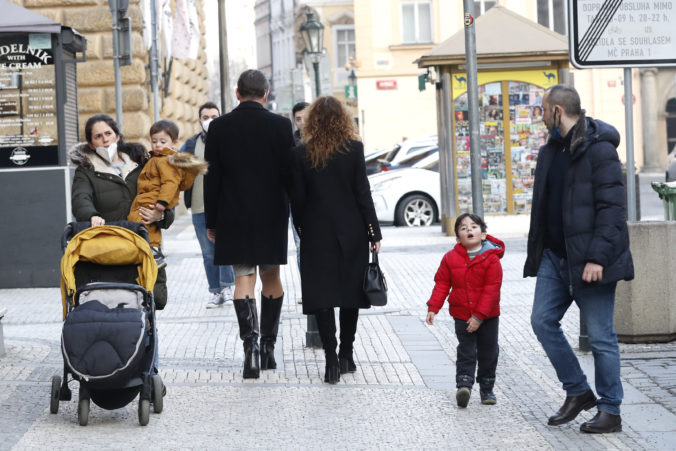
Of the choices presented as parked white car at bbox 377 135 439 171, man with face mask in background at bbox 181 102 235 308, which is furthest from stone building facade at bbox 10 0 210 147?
parked white car at bbox 377 135 439 171

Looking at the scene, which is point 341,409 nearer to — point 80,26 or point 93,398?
point 93,398

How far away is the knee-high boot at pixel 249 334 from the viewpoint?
8.18 m

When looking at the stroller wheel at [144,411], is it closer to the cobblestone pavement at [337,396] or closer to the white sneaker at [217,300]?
the cobblestone pavement at [337,396]

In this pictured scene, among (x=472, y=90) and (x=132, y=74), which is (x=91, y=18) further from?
(x=472, y=90)

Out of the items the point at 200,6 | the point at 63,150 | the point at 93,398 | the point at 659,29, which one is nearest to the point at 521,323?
the point at 659,29

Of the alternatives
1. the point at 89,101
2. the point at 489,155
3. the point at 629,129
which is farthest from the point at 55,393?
the point at 489,155

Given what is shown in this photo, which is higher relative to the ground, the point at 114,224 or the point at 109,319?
Answer: the point at 114,224

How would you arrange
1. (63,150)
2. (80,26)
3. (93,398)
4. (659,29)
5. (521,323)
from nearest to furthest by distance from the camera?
(93,398)
(659,29)
(521,323)
(63,150)
(80,26)

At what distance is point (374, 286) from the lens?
8062 millimetres

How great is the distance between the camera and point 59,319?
11336 millimetres

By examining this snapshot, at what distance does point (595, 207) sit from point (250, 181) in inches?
99.3

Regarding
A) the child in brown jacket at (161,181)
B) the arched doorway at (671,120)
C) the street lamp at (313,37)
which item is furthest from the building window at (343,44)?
the child in brown jacket at (161,181)

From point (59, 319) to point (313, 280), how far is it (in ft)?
12.8

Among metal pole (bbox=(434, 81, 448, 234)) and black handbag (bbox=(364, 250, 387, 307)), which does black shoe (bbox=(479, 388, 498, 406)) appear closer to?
black handbag (bbox=(364, 250, 387, 307))
